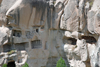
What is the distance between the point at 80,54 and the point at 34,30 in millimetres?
5397

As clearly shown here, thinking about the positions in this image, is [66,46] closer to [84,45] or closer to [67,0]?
[84,45]

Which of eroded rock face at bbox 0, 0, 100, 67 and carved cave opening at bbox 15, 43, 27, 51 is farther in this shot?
carved cave opening at bbox 15, 43, 27, 51

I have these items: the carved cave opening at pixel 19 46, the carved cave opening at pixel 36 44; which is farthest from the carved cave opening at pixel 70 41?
the carved cave opening at pixel 19 46

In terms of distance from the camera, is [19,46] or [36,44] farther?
[36,44]

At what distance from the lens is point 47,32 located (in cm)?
1931

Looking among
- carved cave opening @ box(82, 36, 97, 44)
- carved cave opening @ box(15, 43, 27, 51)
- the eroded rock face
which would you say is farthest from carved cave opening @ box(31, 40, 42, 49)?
carved cave opening @ box(82, 36, 97, 44)

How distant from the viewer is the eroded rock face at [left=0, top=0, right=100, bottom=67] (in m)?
17.1

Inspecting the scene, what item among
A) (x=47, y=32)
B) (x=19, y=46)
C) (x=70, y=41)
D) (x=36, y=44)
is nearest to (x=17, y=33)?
(x=19, y=46)

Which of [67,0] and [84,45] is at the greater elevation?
[67,0]

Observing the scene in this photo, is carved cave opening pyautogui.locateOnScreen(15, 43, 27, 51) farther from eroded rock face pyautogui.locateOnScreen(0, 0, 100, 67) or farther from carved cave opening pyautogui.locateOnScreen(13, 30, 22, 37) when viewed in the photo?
carved cave opening pyautogui.locateOnScreen(13, 30, 22, 37)

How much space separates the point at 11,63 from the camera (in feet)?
62.1

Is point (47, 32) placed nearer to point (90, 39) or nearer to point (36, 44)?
point (36, 44)

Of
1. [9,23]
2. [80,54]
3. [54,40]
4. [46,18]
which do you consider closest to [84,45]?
[80,54]

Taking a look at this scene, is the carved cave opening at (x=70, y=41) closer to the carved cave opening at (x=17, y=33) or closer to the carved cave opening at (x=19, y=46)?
the carved cave opening at (x=19, y=46)
